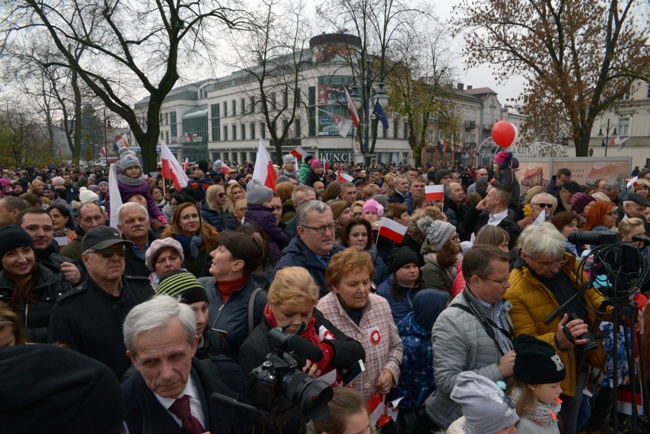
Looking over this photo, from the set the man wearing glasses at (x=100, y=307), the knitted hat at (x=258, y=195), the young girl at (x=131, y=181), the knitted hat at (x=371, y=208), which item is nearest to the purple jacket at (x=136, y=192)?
the young girl at (x=131, y=181)

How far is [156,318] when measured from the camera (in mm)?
1885

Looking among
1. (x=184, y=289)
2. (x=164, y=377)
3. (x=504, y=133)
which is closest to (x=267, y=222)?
(x=184, y=289)

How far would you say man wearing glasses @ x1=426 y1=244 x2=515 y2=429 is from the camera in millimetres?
2635

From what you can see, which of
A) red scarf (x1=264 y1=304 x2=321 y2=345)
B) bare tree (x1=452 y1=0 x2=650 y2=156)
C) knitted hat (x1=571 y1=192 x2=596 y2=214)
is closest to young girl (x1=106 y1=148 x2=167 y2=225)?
red scarf (x1=264 y1=304 x2=321 y2=345)

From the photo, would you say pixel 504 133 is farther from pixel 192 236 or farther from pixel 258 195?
pixel 192 236

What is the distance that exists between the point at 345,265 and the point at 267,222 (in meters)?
2.28

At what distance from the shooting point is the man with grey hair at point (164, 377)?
1877 mm

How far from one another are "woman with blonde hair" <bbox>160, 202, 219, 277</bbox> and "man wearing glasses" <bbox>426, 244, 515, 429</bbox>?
2.64m

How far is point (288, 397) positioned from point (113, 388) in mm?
583

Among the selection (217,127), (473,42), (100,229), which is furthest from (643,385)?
(217,127)

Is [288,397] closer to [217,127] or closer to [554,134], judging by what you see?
[554,134]

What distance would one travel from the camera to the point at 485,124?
3017 inches

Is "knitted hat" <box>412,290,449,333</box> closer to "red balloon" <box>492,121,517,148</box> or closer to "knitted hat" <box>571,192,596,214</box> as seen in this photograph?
"knitted hat" <box>571,192,596,214</box>

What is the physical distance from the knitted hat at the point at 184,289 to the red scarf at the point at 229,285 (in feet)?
1.71
